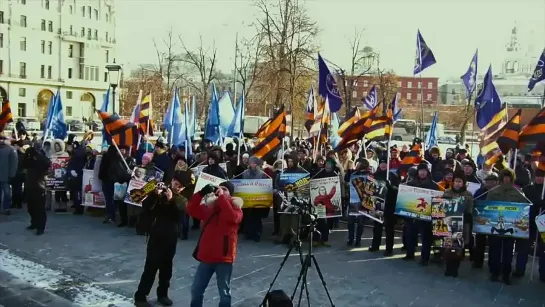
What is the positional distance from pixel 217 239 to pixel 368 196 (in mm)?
4962

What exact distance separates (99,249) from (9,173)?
13.9 feet

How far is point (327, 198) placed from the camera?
1102cm

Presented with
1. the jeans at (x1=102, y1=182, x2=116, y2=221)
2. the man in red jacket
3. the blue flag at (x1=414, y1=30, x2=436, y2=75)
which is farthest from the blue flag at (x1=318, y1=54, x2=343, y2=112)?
the man in red jacket

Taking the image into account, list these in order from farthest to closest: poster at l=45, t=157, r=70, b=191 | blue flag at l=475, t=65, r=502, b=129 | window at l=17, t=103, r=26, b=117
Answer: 1. window at l=17, t=103, r=26, b=117
2. blue flag at l=475, t=65, r=502, b=129
3. poster at l=45, t=157, r=70, b=191

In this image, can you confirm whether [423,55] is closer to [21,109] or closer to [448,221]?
[448,221]

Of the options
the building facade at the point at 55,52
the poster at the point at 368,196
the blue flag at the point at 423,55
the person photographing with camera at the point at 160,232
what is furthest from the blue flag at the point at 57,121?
the building facade at the point at 55,52

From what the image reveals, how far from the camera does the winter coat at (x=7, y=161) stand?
1299 cm

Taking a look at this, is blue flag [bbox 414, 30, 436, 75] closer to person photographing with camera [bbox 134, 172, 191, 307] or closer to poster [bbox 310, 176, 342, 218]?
poster [bbox 310, 176, 342, 218]

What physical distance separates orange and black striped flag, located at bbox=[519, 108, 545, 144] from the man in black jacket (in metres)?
9.26

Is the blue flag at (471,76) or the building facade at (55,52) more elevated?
the building facade at (55,52)

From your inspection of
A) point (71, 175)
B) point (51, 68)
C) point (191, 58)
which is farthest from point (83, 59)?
point (71, 175)

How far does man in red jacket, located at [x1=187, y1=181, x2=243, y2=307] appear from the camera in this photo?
6.51 metres

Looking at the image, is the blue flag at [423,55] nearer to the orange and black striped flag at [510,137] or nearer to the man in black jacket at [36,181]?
the orange and black striped flag at [510,137]

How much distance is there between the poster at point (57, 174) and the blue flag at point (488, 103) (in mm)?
10949
